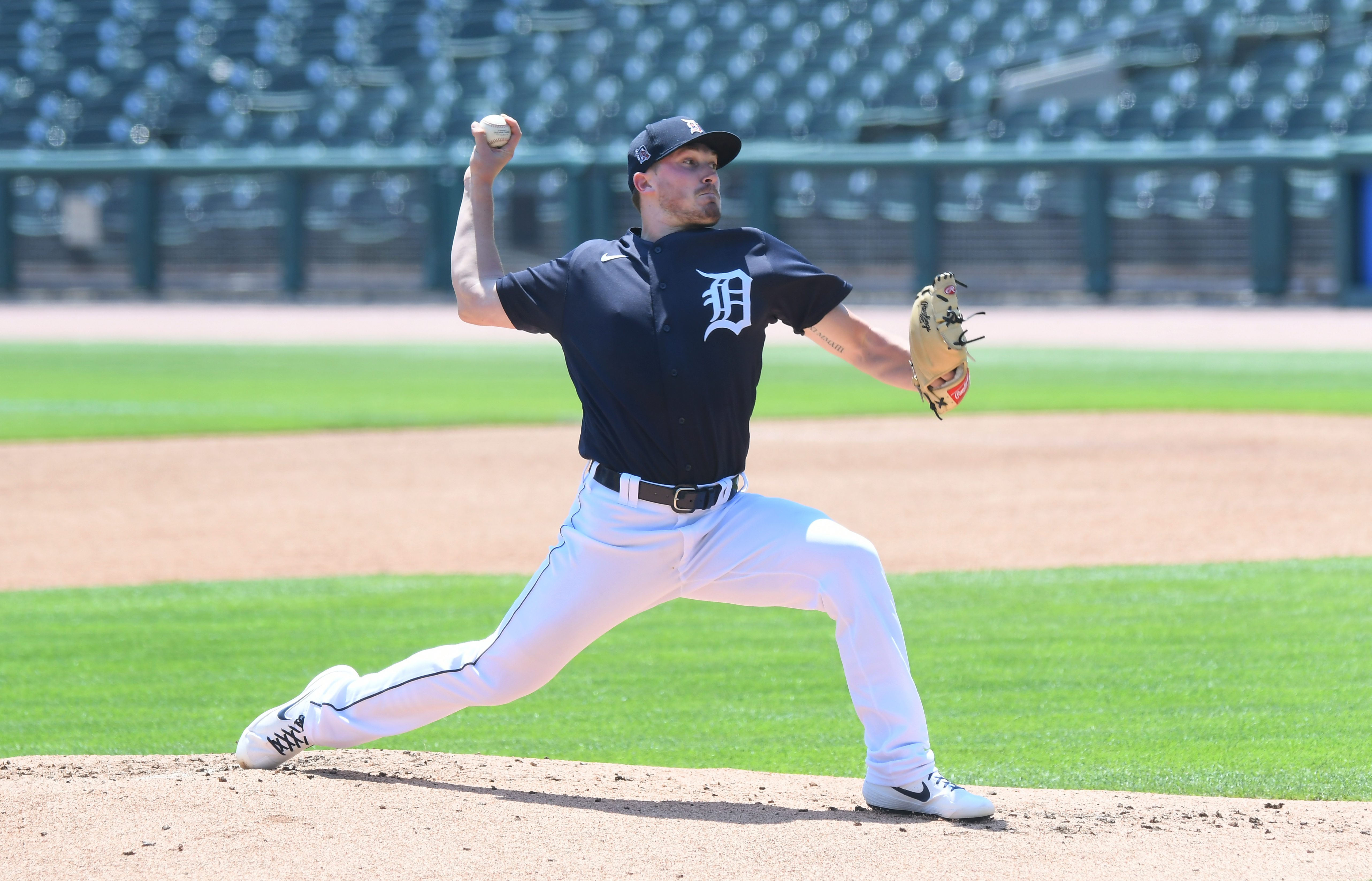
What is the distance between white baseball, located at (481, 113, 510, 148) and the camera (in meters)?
4.16

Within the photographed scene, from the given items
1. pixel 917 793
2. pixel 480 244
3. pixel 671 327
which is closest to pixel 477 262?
pixel 480 244

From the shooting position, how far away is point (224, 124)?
28594 mm

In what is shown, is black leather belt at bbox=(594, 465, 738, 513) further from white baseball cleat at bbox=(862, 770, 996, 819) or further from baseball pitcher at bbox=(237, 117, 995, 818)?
white baseball cleat at bbox=(862, 770, 996, 819)

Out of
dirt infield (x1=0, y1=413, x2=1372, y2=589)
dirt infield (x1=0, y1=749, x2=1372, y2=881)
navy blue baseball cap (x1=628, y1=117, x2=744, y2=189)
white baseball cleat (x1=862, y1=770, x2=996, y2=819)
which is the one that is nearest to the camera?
dirt infield (x1=0, y1=749, x2=1372, y2=881)

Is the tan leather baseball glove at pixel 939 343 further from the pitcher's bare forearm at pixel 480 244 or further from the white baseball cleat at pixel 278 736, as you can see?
the white baseball cleat at pixel 278 736

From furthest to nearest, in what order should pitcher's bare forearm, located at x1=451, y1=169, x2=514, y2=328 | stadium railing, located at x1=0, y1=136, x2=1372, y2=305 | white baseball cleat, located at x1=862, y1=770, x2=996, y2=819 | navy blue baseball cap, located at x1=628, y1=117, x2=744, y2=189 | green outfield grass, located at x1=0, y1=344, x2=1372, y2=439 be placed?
stadium railing, located at x1=0, y1=136, x2=1372, y2=305
green outfield grass, located at x1=0, y1=344, x2=1372, y2=439
pitcher's bare forearm, located at x1=451, y1=169, x2=514, y2=328
navy blue baseball cap, located at x1=628, y1=117, x2=744, y2=189
white baseball cleat, located at x1=862, y1=770, x2=996, y2=819

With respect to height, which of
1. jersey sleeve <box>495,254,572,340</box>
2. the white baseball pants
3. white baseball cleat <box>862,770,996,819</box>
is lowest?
white baseball cleat <box>862,770,996,819</box>

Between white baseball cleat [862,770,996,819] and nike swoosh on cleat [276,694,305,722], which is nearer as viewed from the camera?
white baseball cleat [862,770,996,819]

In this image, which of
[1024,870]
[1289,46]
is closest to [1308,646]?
[1024,870]

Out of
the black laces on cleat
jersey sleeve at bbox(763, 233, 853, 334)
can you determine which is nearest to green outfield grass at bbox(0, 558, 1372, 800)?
the black laces on cleat

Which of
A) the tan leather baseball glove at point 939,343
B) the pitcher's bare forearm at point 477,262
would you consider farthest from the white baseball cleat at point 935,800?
the pitcher's bare forearm at point 477,262

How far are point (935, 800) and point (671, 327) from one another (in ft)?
4.00

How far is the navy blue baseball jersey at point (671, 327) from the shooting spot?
3910 mm

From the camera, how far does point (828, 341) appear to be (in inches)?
164
